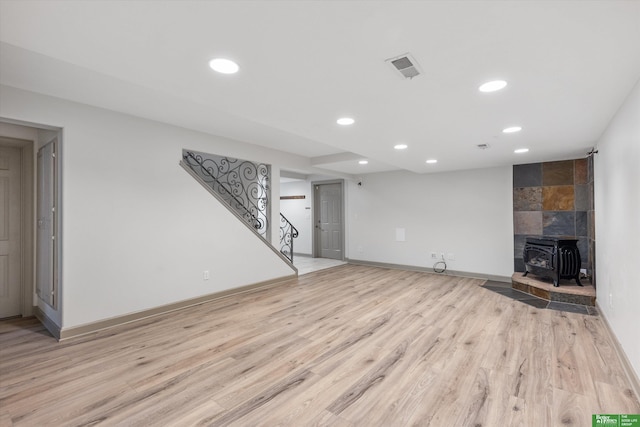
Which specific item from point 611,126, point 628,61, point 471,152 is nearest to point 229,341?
point 628,61

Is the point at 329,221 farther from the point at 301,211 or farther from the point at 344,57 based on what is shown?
the point at 344,57

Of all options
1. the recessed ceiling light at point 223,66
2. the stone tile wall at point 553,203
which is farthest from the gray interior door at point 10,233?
the stone tile wall at point 553,203

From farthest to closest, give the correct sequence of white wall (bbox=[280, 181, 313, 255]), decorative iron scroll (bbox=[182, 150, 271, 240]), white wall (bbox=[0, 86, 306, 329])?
1. white wall (bbox=[280, 181, 313, 255])
2. decorative iron scroll (bbox=[182, 150, 271, 240])
3. white wall (bbox=[0, 86, 306, 329])

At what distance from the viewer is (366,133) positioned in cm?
331

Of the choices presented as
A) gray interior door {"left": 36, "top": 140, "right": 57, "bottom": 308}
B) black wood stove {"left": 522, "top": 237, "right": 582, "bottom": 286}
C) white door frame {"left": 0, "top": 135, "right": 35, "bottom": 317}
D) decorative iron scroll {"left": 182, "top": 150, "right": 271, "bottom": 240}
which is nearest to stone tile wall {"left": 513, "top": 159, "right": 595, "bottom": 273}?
black wood stove {"left": 522, "top": 237, "right": 582, "bottom": 286}

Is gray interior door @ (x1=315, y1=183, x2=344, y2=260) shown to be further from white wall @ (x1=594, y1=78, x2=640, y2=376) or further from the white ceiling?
white wall @ (x1=594, y1=78, x2=640, y2=376)

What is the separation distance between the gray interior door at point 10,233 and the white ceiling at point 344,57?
1.72 meters

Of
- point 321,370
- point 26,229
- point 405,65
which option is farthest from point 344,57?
point 26,229

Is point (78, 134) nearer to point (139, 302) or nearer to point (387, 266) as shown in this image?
point (139, 302)

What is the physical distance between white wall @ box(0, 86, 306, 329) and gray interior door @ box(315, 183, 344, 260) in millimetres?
3987

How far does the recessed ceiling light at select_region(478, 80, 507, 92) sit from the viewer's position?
2.00 meters

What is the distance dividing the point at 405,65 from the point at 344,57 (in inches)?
15.2

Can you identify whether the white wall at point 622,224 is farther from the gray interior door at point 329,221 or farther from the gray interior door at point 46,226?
the gray interior door at point 329,221

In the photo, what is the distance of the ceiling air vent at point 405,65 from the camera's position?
5.53 ft
